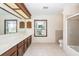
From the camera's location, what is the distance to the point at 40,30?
24.6 feet

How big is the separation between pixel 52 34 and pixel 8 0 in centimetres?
628

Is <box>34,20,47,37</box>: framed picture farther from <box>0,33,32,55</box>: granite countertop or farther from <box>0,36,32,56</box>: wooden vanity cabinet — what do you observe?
<box>0,33,32,55</box>: granite countertop

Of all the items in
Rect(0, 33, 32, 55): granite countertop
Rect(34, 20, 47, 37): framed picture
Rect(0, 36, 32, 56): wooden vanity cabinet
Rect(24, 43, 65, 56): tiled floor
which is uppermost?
Rect(34, 20, 47, 37): framed picture

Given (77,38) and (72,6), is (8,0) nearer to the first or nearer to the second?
(77,38)

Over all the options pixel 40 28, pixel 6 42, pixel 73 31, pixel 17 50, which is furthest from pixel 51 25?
pixel 6 42

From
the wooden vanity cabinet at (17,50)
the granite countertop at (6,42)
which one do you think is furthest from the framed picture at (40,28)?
the granite countertop at (6,42)

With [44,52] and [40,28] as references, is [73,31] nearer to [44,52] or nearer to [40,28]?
[44,52]

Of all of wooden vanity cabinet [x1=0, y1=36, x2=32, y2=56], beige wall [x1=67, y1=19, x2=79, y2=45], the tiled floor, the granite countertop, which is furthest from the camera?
the tiled floor

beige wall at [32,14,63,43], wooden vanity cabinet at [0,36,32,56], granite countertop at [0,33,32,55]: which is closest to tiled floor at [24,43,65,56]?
wooden vanity cabinet at [0,36,32,56]

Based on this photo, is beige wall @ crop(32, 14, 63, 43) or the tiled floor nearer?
the tiled floor

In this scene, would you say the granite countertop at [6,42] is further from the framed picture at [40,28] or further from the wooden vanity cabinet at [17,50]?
the framed picture at [40,28]

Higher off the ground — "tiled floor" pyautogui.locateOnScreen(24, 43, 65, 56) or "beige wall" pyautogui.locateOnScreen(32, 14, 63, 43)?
"beige wall" pyautogui.locateOnScreen(32, 14, 63, 43)

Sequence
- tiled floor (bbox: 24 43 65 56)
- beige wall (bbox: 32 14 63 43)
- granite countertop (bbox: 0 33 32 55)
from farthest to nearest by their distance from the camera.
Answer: beige wall (bbox: 32 14 63 43) → tiled floor (bbox: 24 43 65 56) → granite countertop (bbox: 0 33 32 55)

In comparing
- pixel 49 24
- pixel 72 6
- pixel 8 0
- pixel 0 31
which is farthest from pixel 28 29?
pixel 8 0
